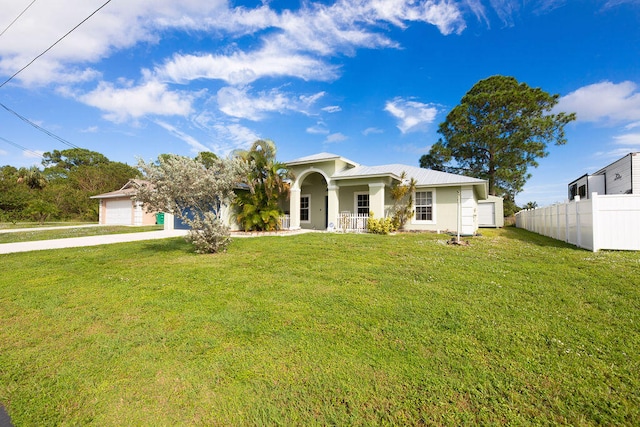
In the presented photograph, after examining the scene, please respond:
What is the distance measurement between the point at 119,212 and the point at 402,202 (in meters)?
25.4

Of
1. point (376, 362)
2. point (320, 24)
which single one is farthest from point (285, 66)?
point (376, 362)

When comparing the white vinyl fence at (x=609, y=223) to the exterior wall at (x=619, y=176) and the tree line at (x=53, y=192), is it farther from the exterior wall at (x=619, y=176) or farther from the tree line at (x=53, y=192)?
the tree line at (x=53, y=192)

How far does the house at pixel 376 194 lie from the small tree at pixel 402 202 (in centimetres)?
27

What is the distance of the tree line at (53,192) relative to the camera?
1084 inches

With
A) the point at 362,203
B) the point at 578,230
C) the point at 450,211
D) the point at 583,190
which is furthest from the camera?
the point at 583,190

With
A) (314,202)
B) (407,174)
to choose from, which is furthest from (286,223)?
(407,174)

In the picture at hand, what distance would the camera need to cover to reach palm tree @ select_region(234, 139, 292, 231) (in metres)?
14.3

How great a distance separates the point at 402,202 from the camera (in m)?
14.8

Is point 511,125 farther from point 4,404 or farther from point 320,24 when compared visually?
point 4,404

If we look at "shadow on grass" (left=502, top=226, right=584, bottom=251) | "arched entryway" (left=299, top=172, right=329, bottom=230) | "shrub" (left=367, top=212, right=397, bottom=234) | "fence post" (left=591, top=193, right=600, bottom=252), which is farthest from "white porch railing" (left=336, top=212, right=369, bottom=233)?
"fence post" (left=591, top=193, right=600, bottom=252)

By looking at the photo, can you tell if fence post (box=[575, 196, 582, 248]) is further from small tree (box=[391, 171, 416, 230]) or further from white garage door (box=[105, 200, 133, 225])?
white garage door (box=[105, 200, 133, 225])

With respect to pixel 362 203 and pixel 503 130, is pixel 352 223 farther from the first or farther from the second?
pixel 503 130

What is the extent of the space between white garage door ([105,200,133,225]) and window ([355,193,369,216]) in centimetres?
2072

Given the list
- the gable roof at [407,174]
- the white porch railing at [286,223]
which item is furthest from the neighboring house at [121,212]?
the gable roof at [407,174]
